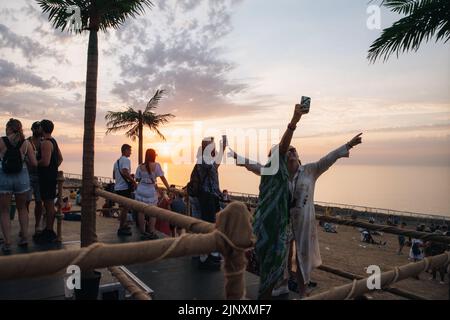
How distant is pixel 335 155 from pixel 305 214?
77 cm

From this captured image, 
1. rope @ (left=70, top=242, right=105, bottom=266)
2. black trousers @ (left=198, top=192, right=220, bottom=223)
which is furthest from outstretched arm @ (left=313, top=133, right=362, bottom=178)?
rope @ (left=70, top=242, right=105, bottom=266)

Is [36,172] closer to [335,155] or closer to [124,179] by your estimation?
[124,179]

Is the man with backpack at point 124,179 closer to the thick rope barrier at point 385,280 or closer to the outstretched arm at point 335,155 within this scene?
the outstretched arm at point 335,155

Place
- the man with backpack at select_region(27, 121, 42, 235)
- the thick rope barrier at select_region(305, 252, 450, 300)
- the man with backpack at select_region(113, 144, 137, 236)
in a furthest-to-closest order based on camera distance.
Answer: the man with backpack at select_region(113, 144, 137, 236)
the man with backpack at select_region(27, 121, 42, 235)
the thick rope barrier at select_region(305, 252, 450, 300)

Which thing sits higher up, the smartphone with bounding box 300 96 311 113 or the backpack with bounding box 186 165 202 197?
the smartphone with bounding box 300 96 311 113

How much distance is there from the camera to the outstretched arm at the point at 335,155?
12.4ft

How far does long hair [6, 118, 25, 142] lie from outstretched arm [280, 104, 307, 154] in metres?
3.89

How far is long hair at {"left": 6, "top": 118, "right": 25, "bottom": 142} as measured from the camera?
15.6 feet

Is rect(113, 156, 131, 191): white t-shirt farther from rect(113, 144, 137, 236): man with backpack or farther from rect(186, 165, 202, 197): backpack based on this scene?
rect(186, 165, 202, 197): backpack

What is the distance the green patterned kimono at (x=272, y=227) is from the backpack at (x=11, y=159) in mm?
3618

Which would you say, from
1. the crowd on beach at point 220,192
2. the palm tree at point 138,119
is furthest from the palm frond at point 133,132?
the crowd on beach at point 220,192

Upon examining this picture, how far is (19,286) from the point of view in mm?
3943
